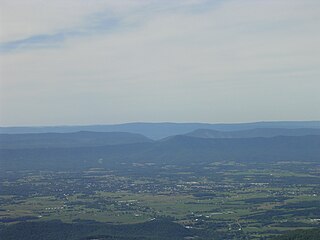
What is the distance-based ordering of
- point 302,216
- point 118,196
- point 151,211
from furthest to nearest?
1. point 118,196
2. point 151,211
3. point 302,216

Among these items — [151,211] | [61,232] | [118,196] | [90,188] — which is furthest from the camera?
[90,188]

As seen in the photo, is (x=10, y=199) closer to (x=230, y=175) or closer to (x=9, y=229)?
(x=9, y=229)

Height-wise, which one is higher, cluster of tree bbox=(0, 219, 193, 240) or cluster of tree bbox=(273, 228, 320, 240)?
cluster of tree bbox=(273, 228, 320, 240)

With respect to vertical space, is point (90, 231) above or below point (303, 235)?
below

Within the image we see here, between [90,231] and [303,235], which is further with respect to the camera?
[90,231]

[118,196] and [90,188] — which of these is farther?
[90,188]

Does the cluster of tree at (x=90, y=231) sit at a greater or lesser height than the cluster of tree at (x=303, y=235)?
lesser

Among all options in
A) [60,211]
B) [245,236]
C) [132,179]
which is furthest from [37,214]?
[132,179]

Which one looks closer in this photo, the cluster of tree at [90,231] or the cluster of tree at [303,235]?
the cluster of tree at [303,235]

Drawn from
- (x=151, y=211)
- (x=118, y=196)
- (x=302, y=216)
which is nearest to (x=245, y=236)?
Result: (x=302, y=216)

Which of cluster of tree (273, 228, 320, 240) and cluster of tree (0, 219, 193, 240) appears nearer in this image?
cluster of tree (273, 228, 320, 240)
